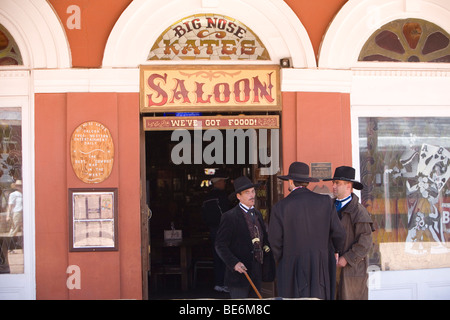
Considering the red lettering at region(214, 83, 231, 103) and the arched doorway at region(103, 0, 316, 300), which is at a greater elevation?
the arched doorway at region(103, 0, 316, 300)

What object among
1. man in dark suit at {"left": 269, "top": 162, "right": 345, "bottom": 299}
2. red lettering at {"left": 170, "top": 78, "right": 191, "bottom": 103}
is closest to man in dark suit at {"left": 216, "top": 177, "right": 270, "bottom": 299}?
man in dark suit at {"left": 269, "top": 162, "right": 345, "bottom": 299}

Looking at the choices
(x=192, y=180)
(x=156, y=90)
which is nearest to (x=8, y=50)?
(x=156, y=90)

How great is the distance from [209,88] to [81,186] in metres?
2.01

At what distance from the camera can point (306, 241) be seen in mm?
5320

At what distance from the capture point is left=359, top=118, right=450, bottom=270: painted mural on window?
7.18 meters

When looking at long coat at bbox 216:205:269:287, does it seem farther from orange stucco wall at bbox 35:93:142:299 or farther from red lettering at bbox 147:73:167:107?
red lettering at bbox 147:73:167:107

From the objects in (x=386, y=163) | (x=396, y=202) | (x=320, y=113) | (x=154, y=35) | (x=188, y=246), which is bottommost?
(x=188, y=246)

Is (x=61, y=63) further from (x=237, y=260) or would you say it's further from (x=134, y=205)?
(x=237, y=260)

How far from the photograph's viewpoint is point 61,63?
6.66 m

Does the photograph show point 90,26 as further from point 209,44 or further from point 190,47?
point 209,44

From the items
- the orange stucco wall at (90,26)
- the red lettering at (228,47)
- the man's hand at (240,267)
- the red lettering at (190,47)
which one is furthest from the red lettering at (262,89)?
the man's hand at (240,267)

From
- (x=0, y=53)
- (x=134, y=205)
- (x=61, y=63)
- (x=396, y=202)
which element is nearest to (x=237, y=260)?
(x=134, y=205)

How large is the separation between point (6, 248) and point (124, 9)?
3316mm

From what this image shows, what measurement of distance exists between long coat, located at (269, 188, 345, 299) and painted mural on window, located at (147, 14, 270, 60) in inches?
97.6
